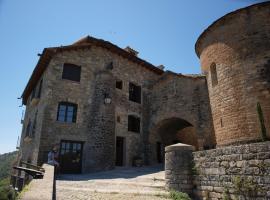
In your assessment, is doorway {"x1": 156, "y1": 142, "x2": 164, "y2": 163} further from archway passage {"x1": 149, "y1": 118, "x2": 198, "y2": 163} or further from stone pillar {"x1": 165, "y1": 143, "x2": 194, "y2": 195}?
stone pillar {"x1": 165, "y1": 143, "x2": 194, "y2": 195}

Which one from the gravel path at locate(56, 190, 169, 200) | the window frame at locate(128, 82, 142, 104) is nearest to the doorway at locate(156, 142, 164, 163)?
the window frame at locate(128, 82, 142, 104)

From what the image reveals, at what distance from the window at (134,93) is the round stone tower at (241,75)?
542 cm

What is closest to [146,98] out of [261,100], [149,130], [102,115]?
[149,130]

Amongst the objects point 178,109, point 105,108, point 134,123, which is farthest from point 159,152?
point 105,108

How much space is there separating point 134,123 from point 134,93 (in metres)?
2.25

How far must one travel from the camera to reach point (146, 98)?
55.0 feet

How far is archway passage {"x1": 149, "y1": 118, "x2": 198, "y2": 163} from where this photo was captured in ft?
51.8

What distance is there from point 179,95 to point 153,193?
31.1 ft

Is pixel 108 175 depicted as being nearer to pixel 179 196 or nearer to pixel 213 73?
pixel 179 196

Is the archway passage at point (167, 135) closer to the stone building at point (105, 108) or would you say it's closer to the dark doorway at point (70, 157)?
the stone building at point (105, 108)

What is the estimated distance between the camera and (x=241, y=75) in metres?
11.1

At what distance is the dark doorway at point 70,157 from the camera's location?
38.2ft

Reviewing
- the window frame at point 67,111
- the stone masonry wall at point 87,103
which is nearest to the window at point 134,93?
the stone masonry wall at point 87,103

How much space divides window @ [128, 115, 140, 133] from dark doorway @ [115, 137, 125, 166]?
47.0 inches
